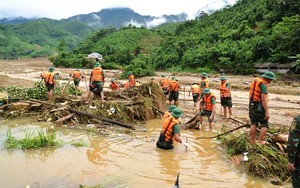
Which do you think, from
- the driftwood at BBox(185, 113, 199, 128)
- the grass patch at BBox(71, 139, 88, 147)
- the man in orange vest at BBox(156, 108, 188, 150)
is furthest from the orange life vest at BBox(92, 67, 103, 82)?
the man in orange vest at BBox(156, 108, 188, 150)

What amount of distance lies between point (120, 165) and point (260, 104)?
3.65 meters

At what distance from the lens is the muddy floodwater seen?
21.7 feet

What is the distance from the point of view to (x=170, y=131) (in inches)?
323

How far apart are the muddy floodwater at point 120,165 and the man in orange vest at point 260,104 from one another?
1.02 m

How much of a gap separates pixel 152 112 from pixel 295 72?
65.8 feet

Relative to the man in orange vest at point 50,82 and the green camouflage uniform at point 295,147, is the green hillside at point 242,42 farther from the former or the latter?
the green camouflage uniform at point 295,147

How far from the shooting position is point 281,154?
275 inches

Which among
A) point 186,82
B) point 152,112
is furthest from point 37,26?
point 152,112

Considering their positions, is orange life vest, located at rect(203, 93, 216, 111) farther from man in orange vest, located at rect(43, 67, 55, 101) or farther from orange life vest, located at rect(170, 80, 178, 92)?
man in orange vest, located at rect(43, 67, 55, 101)

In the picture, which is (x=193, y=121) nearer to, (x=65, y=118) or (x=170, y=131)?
(x=170, y=131)

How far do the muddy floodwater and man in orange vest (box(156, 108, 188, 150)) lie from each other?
22 centimetres

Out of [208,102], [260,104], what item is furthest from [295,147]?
[208,102]

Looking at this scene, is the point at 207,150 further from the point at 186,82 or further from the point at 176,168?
the point at 186,82

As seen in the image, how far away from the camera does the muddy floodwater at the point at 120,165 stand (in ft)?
21.7
